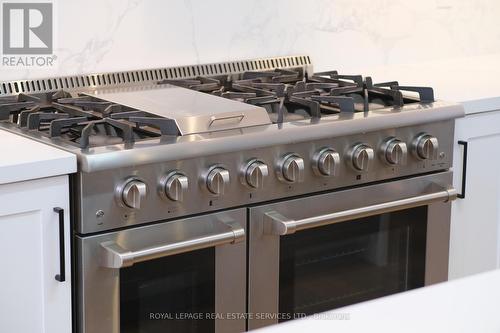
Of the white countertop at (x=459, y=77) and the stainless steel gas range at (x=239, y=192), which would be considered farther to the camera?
the white countertop at (x=459, y=77)

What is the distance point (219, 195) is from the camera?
227cm

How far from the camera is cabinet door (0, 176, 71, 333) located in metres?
2.04

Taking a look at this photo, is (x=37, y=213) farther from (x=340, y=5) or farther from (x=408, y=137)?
(x=340, y=5)

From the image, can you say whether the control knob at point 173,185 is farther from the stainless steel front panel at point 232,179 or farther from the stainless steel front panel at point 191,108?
the stainless steel front panel at point 191,108

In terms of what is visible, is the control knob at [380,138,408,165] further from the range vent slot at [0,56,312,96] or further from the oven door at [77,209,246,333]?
the range vent slot at [0,56,312,96]

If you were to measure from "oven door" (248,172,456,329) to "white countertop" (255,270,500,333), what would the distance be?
111cm

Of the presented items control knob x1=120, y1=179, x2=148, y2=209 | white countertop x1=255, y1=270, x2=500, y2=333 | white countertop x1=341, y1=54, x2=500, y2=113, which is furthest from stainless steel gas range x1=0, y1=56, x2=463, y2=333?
white countertop x1=255, y1=270, x2=500, y2=333

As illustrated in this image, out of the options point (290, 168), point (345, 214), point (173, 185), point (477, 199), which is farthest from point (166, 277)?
point (477, 199)

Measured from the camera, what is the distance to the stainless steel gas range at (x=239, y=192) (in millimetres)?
2146

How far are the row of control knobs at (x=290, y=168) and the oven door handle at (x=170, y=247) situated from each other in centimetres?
9

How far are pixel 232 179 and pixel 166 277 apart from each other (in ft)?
0.88

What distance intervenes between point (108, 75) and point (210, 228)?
28.0 inches

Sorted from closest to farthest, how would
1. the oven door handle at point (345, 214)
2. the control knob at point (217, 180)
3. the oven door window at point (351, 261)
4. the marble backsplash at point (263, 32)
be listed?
the control knob at point (217, 180) → the oven door handle at point (345, 214) → the oven door window at point (351, 261) → the marble backsplash at point (263, 32)

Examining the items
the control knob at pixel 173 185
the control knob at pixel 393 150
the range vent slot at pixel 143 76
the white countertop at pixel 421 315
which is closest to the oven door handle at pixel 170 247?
the control knob at pixel 173 185
